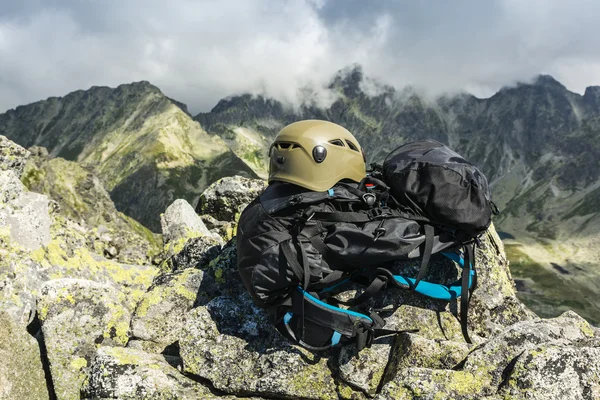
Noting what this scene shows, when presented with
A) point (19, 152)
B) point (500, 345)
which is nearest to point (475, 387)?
point (500, 345)

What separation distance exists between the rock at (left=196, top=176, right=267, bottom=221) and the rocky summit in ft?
23.7

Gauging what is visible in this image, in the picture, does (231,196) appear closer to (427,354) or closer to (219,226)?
(219,226)

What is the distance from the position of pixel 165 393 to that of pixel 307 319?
116 inches

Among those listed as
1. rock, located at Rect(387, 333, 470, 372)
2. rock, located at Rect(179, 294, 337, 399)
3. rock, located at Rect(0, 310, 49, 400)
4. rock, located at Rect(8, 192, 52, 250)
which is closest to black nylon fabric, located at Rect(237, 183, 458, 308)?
rock, located at Rect(179, 294, 337, 399)

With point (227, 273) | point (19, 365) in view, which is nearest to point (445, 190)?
point (227, 273)

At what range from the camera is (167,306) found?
382 inches

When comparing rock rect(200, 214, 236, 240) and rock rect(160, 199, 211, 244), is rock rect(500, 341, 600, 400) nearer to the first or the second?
rock rect(160, 199, 211, 244)

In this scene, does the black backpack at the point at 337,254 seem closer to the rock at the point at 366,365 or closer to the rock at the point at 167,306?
the rock at the point at 366,365

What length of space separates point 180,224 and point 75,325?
8118 millimetres

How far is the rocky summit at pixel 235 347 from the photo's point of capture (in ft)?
19.5

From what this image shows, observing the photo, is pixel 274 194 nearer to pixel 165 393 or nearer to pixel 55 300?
pixel 165 393

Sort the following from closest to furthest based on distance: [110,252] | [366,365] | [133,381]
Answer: [133,381] < [366,365] < [110,252]

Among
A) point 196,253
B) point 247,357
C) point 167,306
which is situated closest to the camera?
point 247,357

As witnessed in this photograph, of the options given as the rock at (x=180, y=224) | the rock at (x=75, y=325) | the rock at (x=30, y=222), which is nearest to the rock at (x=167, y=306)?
the rock at (x=75, y=325)
